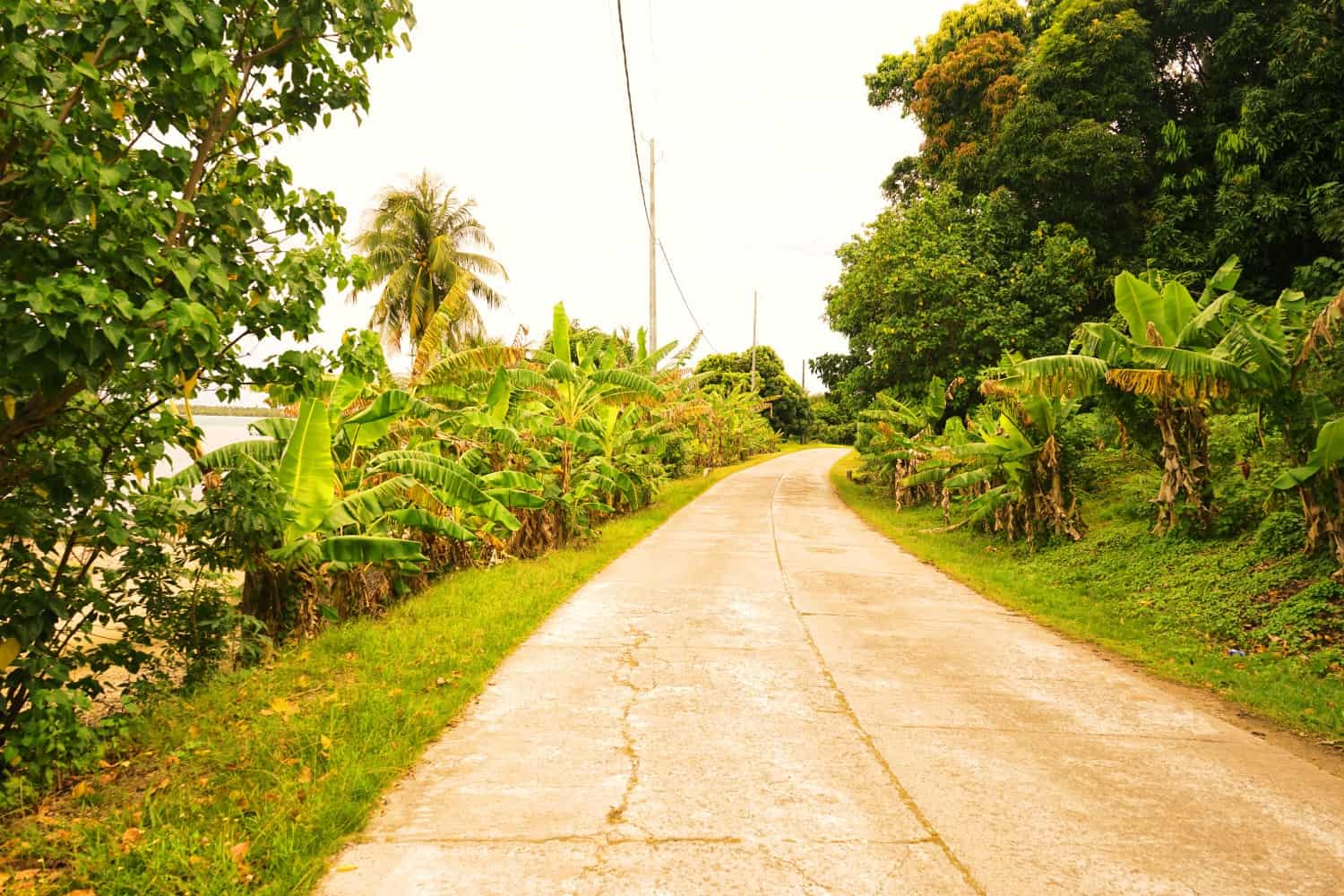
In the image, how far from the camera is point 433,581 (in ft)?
33.3

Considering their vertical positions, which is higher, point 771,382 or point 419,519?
point 771,382

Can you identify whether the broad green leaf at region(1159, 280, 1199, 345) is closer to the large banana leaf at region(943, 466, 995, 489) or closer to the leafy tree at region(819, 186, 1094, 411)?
the large banana leaf at region(943, 466, 995, 489)

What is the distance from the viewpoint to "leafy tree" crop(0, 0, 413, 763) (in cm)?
309

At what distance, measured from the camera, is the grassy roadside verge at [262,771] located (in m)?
3.10

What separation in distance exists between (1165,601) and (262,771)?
884 centimetres

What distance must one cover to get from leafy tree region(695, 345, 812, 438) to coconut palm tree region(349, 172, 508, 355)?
2529 centimetres

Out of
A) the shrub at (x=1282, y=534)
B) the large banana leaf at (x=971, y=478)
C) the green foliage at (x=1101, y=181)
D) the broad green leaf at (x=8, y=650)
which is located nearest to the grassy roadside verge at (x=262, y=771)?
the broad green leaf at (x=8, y=650)

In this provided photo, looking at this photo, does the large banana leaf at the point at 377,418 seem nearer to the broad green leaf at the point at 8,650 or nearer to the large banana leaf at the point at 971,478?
the broad green leaf at the point at 8,650

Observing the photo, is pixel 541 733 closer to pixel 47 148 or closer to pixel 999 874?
pixel 999 874

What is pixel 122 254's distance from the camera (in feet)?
10.9

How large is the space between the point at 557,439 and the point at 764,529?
4.90 meters

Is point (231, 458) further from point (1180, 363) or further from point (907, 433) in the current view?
point (907, 433)

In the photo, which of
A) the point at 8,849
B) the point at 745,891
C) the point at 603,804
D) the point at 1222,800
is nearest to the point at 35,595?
the point at 8,849

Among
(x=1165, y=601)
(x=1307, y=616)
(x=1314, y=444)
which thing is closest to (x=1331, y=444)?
(x=1314, y=444)
